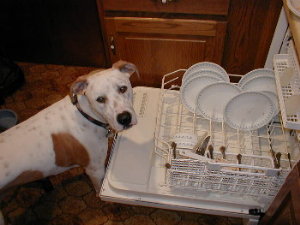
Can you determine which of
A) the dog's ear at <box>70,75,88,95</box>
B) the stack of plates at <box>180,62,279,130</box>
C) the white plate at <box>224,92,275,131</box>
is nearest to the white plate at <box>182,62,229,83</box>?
the stack of plates at <box>180,62,279,130</box>

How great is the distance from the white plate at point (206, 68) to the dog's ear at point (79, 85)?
57 centimetres

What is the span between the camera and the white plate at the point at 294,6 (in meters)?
1.21

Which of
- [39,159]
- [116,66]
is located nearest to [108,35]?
[116,66]

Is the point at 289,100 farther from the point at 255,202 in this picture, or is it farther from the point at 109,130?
the point at 109,130

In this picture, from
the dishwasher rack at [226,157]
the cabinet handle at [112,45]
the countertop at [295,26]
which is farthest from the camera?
the cabinet handle at [112,45]

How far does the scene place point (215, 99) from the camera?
1621 millimetres

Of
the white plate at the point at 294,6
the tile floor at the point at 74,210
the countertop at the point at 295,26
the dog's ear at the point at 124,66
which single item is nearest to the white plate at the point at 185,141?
the dog's ear at the point at 124,66

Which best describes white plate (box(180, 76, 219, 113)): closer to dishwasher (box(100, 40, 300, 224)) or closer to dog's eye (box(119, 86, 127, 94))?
dishwasher (box(100, 40, 300, 224))

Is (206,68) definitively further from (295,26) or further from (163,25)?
(295,26)

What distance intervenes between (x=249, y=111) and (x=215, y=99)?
199mm

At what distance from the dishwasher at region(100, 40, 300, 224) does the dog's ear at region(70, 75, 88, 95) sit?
0.36m

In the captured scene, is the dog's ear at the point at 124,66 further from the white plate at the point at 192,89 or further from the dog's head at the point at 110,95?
the white plate at the point at 192,89

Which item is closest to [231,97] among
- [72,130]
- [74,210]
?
[72,130]

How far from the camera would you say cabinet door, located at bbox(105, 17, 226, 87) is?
1906 millimetres
